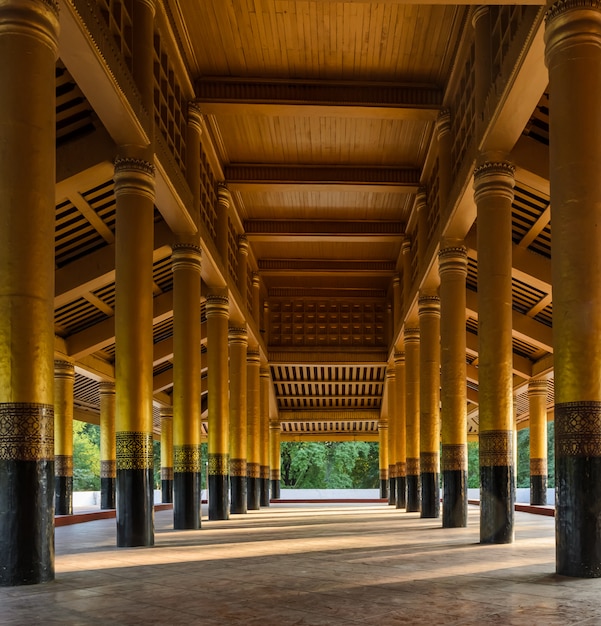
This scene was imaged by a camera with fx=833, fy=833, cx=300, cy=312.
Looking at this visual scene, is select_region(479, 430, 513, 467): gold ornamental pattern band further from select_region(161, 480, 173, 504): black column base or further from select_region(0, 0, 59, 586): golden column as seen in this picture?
select_region(161, 480, 173, 504): black column base

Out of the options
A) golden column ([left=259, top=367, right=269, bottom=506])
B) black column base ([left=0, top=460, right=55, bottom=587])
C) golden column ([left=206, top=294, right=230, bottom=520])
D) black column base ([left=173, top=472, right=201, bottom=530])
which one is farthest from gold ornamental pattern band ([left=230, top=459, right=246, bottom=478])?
black column base ([left=0, top=460, right=55, bottom=587])

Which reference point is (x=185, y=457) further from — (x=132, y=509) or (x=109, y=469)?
(x=109, y=469)

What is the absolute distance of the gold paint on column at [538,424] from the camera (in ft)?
83.3

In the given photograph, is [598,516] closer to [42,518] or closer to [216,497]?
[42,518]

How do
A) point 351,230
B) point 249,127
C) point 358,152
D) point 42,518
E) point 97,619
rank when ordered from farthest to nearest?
point 351,230, point 358,152, point 249,127, point 42,518, point 97,619

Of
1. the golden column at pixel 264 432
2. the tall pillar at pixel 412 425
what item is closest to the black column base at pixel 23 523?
the tall pillar at pixel 412 425

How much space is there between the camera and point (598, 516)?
7492 mm

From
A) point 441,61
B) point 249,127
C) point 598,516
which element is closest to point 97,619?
point 598,516

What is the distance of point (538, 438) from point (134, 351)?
698 inches

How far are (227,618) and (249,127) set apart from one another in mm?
13428

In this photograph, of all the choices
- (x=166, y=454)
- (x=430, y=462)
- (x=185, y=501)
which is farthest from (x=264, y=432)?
(x=185, y=501)

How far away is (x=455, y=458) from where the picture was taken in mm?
14938

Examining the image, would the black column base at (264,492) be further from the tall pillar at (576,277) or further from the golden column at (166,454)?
the tall pillar at (576,277)

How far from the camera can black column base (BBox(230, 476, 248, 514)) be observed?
22766mm
